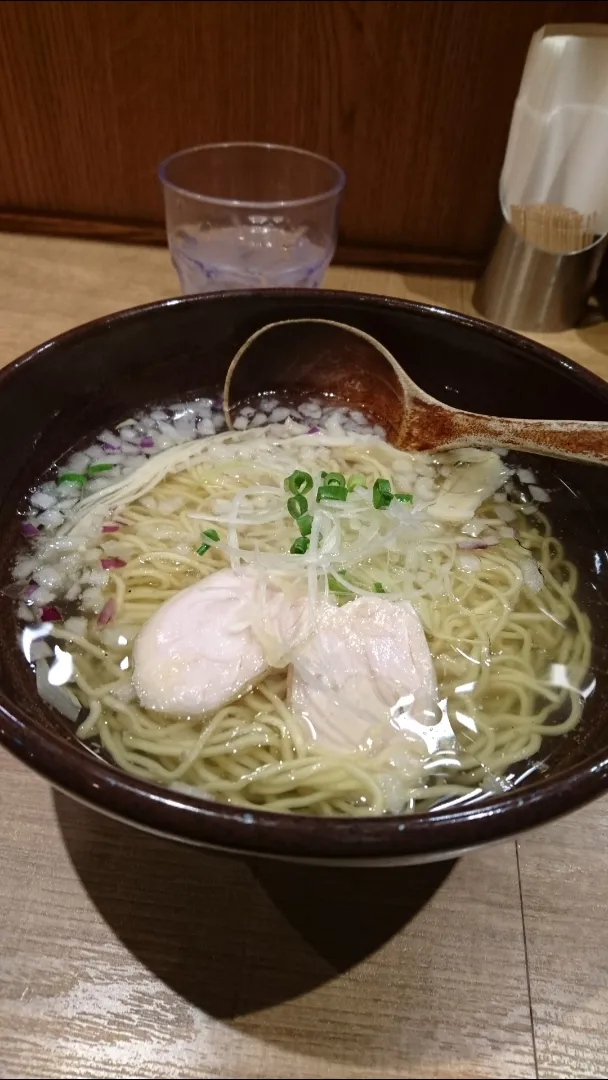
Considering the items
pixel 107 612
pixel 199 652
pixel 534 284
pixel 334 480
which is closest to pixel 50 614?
pixel 107 612

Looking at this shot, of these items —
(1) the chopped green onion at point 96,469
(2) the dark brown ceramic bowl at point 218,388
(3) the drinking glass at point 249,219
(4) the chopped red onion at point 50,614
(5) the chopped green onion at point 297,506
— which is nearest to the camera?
(2) the dark brown ceramic bowl at point 218,388

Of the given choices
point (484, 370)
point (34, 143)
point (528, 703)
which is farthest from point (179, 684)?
point (34, 143)

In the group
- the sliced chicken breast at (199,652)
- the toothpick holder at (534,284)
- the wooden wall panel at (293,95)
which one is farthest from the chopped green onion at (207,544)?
the wooden wall panel at (293,95)

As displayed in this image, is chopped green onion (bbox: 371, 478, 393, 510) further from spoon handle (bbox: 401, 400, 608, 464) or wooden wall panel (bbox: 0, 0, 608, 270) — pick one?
wooden wall panel (bbox: 0, 0, 608, 270)

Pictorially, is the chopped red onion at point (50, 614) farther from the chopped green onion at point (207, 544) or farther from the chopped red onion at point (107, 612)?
the chopped green onion at point (207, 544)

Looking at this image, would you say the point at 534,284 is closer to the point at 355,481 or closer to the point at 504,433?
the point at 504,433
